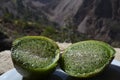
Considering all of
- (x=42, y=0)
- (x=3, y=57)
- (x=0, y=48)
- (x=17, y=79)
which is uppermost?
(x=17, y=79)

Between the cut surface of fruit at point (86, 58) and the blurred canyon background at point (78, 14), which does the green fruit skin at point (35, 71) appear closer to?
the cut surface of fruit at point (86, 58)

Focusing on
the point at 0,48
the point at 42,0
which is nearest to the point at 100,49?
the point at 0,48

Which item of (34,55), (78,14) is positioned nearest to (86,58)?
(34,55)

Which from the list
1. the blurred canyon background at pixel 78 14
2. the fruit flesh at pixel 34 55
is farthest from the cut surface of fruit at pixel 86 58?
the blurred canyon background at pixel 78 14

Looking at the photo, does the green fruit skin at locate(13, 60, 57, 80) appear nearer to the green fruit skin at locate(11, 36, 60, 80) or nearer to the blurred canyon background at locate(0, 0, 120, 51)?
the green fruit skin at locate(11, 36, 60, 80)

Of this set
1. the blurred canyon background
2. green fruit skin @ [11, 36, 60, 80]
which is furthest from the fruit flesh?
the blurred canyon background

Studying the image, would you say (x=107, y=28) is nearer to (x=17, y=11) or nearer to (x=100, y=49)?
(x=17, y=11)

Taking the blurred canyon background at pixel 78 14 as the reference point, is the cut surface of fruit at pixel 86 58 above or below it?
above

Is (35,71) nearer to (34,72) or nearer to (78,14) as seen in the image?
(34,72)

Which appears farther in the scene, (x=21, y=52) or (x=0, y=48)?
(x=0, y=48)
